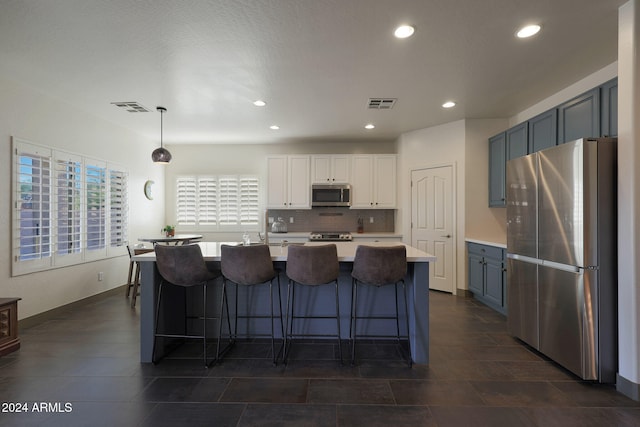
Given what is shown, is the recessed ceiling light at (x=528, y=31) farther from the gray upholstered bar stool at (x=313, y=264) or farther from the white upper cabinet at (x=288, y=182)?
the white upper cabinet at (x=288, y=182)

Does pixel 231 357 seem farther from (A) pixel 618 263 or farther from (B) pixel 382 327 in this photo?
(A) pixel 618 263

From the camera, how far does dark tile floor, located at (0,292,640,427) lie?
1832 mm

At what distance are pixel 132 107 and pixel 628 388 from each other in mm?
5589

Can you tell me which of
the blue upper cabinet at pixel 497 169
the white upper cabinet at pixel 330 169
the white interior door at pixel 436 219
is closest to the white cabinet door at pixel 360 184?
the white upper cabinet at pixel 330 169

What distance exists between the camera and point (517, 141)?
371 cm

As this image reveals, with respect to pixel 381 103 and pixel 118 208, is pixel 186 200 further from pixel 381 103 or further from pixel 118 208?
pixel 381 103

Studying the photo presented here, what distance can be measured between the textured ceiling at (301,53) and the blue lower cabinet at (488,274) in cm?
189

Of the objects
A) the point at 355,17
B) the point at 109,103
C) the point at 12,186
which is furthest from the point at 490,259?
the point at 12,186

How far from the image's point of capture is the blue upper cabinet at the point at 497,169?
398 cm

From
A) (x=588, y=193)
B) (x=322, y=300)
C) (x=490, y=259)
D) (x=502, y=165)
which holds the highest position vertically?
(x=502, y=165)

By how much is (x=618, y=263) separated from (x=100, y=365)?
13.3ft

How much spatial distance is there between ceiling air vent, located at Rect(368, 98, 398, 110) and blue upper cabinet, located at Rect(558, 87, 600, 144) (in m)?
1.71

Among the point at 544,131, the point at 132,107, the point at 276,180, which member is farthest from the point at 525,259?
the point at 132,107

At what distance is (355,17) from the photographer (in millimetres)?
2113
